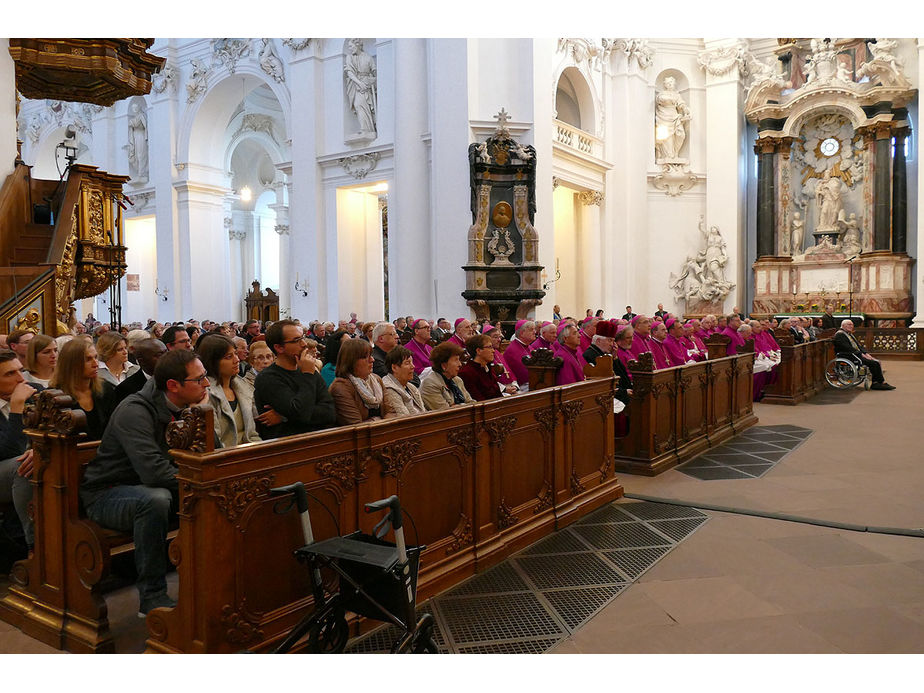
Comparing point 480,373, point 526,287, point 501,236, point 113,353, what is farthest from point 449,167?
point 113,353

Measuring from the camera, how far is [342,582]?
9.96ft

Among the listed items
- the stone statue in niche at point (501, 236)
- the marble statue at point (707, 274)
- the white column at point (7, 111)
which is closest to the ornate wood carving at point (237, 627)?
the white column at point (7, 111)

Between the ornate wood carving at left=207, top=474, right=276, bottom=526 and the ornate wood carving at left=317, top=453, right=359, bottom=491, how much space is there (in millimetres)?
340

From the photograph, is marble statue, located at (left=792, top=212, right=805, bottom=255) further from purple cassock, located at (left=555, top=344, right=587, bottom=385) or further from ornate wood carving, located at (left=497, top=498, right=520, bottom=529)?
ornate wood carving, located at (left=497, top=498, right=520, bottom=529)

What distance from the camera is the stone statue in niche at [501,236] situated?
15.5 metres

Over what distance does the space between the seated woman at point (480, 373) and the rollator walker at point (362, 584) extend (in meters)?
2.82

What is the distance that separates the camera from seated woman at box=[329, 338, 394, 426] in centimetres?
438

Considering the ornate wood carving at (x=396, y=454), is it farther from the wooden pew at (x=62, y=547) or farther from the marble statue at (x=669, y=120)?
the marble statue at (x=669, y=120)

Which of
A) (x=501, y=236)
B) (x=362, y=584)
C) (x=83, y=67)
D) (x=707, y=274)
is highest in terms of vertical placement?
(x=83, y=67)

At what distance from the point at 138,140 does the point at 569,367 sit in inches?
807

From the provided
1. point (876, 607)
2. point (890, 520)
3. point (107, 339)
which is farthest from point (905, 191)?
point (107, 339)

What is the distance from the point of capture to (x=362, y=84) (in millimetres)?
16922

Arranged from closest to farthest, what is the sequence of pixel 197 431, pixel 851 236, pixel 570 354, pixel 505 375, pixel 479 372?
1. pixel 197 431
2. pixel 479 372
3. pixel 570 354
4. pixel 505 375
5. pixel 851 236

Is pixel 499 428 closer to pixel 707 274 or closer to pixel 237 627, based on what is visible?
pixel 237 627
